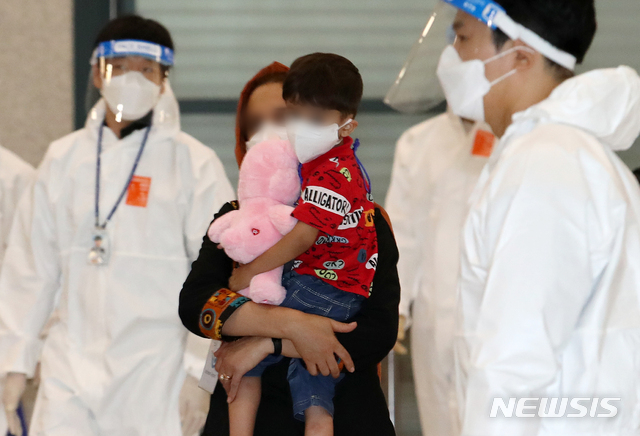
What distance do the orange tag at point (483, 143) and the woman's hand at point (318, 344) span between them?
6.28ft

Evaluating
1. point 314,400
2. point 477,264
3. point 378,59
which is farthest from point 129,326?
point 378,59

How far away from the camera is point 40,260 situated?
113 inches

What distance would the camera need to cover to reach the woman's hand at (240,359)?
1.57m

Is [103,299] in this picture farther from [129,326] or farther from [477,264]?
[477,264]

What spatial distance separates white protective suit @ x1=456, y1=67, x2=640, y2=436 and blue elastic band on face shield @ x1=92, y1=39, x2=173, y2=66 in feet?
5.65

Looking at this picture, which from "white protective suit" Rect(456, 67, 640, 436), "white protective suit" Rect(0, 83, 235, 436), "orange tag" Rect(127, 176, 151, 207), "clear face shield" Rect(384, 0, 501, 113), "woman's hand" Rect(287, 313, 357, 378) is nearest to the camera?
"white protective suit" Rect(456, 67, 640, 436)

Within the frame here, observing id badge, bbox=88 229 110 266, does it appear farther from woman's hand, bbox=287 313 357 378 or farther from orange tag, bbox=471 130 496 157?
orange tag, bbox=471 130 496 157

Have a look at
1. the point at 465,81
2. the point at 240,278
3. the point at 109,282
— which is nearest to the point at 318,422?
the point at 240,278

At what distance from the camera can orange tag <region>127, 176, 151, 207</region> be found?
2838mm

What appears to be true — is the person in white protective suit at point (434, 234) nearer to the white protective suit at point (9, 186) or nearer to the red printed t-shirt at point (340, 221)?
the red printed t-shirt at point (340, 221)

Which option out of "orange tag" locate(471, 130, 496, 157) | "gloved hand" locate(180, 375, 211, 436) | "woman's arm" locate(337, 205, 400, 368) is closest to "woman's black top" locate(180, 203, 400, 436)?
"woman's arm" locate(337, 205, 400, 368)

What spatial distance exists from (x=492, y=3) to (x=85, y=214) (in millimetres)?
1795

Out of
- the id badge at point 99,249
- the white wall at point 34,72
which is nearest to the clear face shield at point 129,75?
the id badge at point 99,249

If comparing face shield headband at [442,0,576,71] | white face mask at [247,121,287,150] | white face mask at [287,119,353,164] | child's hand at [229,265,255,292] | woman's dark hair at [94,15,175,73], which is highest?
face shield headband at [442,0,576,71]
